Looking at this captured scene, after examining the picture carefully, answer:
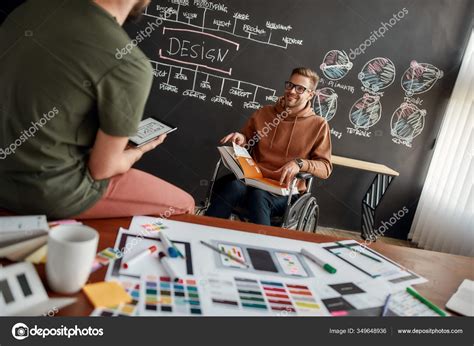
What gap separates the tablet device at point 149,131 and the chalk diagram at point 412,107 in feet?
8.78

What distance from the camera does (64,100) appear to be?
3.34 feet

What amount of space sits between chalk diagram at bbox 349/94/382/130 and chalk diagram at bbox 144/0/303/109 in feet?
2.33

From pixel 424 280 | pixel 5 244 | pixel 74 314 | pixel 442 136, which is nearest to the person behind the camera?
pixel 74 314

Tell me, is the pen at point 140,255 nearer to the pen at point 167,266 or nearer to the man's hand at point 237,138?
the pen at point 167,266

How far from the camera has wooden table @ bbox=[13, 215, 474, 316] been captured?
1.15 metres

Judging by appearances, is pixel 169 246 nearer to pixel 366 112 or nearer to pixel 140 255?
pixel 140 255

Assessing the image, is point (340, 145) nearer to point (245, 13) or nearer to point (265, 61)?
point (265, 61)

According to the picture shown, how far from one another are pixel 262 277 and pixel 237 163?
3.96 ft

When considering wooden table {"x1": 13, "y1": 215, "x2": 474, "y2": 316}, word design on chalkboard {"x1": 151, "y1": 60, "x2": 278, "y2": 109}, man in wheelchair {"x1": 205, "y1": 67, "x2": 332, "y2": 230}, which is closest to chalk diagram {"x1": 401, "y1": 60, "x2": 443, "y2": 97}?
word design on chalkboard {"x1": 151, "y1": 60, "x2": 278, "y2": 109}

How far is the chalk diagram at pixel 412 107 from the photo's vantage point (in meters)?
3.62

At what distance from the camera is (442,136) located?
12.0 ft

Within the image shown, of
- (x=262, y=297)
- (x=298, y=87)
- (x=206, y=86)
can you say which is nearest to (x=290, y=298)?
(x=262, y=297)

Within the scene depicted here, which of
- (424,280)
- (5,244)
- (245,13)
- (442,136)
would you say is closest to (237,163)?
(424,280)

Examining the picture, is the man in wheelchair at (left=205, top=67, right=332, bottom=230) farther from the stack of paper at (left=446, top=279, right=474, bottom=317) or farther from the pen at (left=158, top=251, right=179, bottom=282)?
the pen at (left=158, top=251, right=179, bottom=282)
